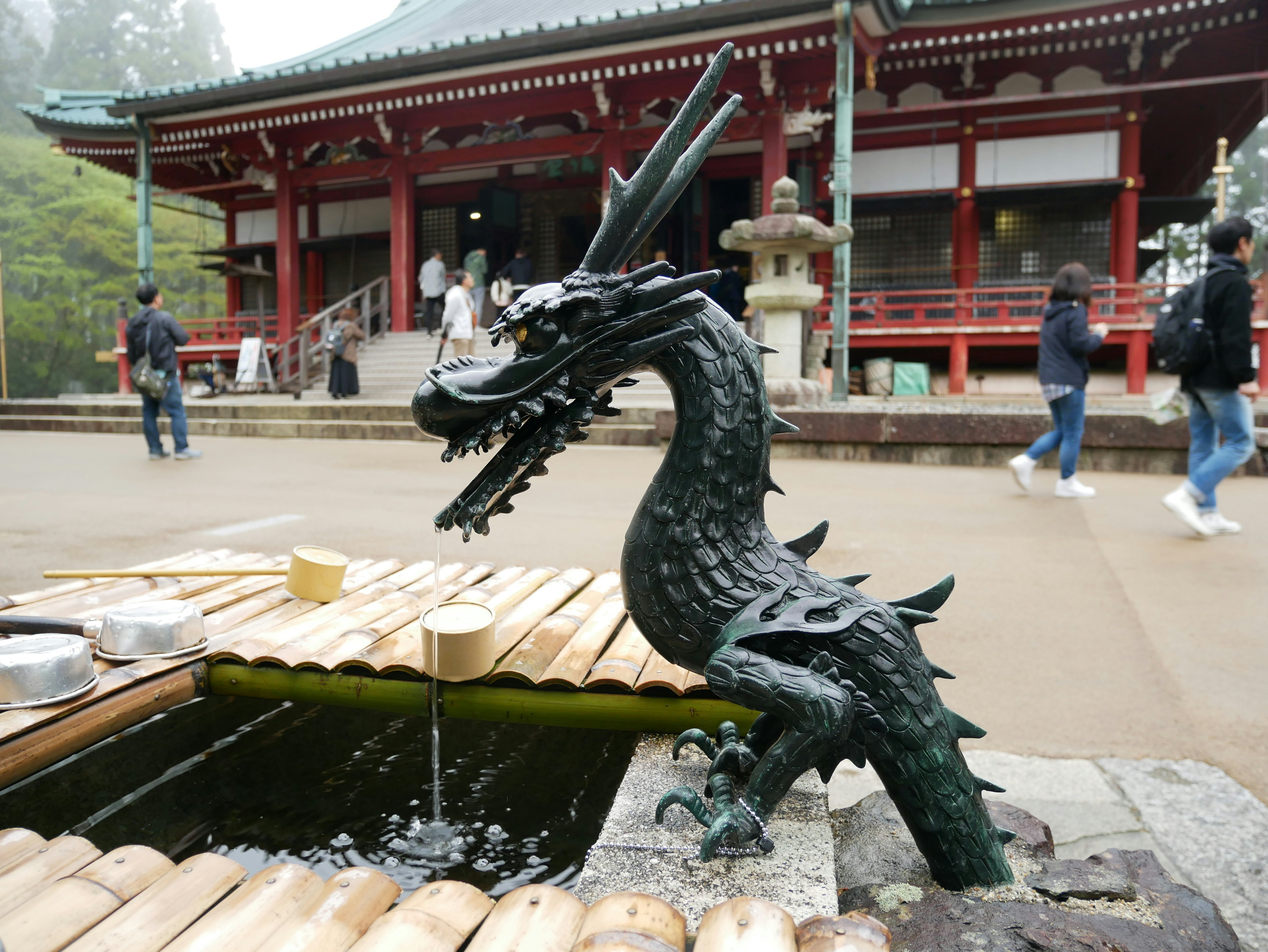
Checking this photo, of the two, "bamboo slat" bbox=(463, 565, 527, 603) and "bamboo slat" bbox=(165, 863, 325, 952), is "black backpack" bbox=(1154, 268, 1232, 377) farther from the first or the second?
"bamboo slat" bbox=(165, 863, 325, 952)

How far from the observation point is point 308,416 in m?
11.1

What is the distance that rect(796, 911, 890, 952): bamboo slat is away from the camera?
3.53 ft

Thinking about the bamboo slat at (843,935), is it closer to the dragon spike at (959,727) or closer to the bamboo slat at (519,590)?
the dragon spike at (959,727)

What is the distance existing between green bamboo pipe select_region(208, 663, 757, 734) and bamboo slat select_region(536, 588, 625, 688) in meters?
0.04

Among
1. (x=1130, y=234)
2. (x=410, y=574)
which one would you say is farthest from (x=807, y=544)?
(x=1130, y=234)

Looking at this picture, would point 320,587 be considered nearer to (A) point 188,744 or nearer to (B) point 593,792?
(A) point 188,744

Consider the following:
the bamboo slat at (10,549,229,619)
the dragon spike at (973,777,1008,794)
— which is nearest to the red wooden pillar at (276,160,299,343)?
the bamboo slat at (10,549,229,619)

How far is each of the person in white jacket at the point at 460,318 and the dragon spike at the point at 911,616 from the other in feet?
32.6

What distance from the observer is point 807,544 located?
5.13 feet

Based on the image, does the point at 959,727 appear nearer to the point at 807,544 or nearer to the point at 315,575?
the point at 807,544

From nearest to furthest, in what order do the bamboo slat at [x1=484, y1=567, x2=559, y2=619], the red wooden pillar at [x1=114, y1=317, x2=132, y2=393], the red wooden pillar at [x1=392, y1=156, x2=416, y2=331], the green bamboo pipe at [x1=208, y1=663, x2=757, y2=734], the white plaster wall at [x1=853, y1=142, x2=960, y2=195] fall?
the green bamboo pipe at [x1=208, y1=663, x2=757, y2=734]
the bamboo slat at [x1=484, y1=567, x2=559, y2=619]
the white plaster wall at [x1=853, y1=142, x2=960, y2=195]
the red wooden pillar at [x1=392, y1=156, x2=416, y2=331]
the red wooden pillar at [x1=114, y1=317, x2=132, y2=393]

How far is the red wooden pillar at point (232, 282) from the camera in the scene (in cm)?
1766

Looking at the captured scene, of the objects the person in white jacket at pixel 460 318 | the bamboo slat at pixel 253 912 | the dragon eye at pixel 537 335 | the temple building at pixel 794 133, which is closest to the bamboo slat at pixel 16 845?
the bamboo slat at pixel 253 912

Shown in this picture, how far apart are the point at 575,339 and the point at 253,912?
101 cm
